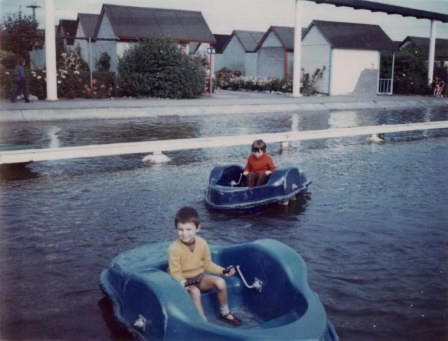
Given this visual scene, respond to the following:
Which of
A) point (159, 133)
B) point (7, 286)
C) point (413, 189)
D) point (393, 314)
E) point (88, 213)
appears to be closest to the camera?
point (393, 314)

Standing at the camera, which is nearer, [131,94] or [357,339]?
[357,339]

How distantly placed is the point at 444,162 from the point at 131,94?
55.5 feet

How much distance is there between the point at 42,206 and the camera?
26.4 ft

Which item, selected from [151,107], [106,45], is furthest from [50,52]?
[106,45]

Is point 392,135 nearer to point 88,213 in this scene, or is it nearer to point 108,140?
point 108,140

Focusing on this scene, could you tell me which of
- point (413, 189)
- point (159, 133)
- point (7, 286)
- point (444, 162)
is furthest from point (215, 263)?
point (159, 133)

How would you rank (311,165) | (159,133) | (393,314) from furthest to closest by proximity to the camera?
(159,133) → (311,165) → (393,314)

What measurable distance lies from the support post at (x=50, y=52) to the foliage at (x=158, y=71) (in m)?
4.11

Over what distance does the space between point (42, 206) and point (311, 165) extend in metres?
5.59

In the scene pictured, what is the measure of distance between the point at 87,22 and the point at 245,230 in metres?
38.0

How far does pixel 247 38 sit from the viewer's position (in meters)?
43.7

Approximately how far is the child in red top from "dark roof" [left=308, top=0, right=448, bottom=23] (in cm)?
2208

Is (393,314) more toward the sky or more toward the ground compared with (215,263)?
more toward the ground

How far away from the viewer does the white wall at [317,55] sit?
109ft
